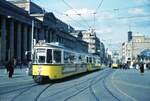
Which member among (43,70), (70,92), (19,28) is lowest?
(70,92)

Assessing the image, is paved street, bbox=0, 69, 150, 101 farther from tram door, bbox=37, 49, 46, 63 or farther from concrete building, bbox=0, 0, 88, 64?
concrete building, bbox=0, 0, 88, 64

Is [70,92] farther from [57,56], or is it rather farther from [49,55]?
[57,56]

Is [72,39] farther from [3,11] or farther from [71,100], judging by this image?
[71,100]

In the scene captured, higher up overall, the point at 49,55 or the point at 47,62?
the point at 49,55

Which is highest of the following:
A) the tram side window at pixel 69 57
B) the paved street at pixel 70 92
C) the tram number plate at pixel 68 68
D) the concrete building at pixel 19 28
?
the concrete building at pixel 19 28

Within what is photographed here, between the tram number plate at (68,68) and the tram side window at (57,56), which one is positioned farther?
the tram number plate at (68,68)

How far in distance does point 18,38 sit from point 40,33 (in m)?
15.1

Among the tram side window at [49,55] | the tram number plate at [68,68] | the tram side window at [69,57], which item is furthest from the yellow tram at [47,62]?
the tram side window at [69,57]

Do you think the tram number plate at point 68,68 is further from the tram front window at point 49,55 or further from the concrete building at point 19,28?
the concrete building at point 19,28

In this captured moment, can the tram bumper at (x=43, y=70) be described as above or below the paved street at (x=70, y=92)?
above

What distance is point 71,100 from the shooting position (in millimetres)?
15578

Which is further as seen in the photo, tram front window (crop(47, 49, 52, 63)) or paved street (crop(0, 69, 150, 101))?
tram front window (crop(47, 49, 52, 63))

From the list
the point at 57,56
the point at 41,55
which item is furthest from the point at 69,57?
the point at 41,55

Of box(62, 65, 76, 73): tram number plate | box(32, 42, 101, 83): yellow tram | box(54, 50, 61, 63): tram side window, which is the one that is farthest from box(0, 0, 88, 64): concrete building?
box(32, 42, 101, 83): yellow tram
